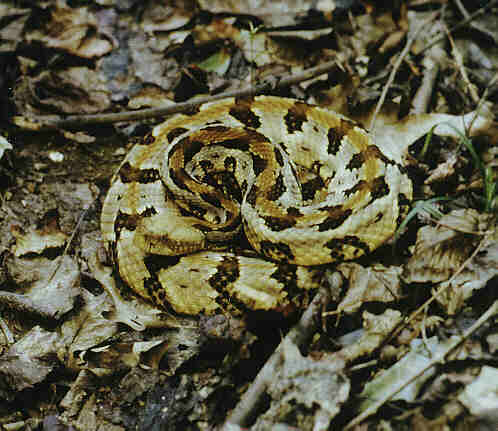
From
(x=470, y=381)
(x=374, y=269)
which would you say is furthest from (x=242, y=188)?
(x=470, y=381)

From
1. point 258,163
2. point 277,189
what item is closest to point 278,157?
point 258,163

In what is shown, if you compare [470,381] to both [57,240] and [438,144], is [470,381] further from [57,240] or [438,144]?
[57,240]

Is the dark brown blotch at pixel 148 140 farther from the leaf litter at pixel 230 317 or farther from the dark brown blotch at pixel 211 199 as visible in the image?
the dark brown blotch at pixel 211 199

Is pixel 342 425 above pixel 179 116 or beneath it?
beneath

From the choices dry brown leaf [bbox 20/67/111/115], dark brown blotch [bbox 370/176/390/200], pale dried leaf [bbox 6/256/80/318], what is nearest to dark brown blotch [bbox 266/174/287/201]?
dark brown blotch [bbox 370/176/390/200]

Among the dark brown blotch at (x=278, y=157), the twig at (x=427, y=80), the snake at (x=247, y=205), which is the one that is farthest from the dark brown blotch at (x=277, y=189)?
the twig at (x=427, y=80)

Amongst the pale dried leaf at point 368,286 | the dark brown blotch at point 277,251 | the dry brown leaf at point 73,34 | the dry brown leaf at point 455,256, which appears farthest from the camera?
the dry brown leaf at point 73,34
